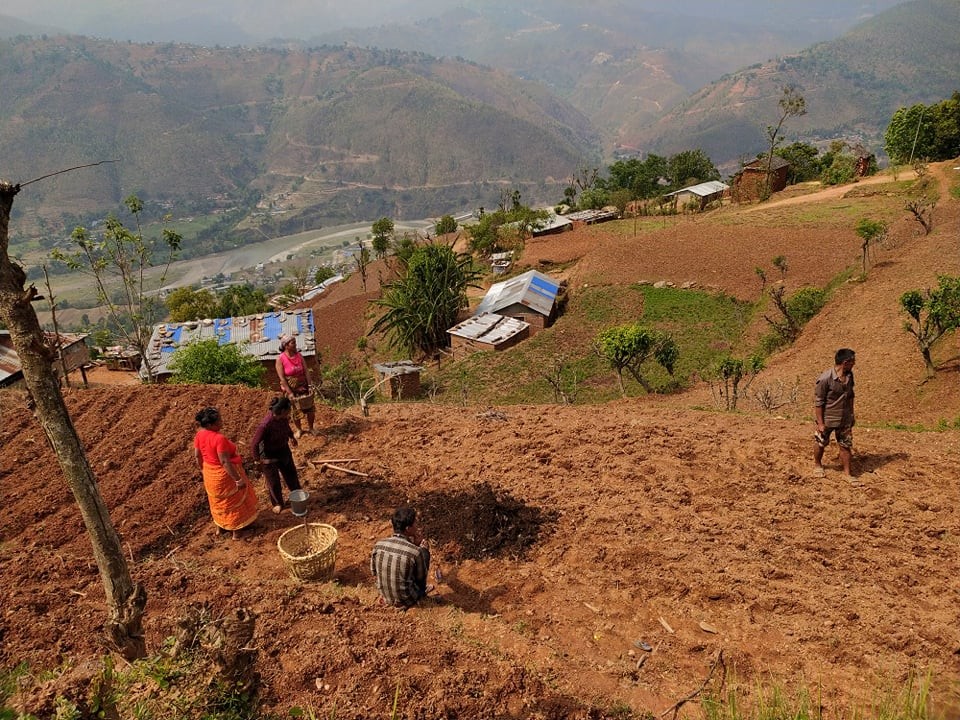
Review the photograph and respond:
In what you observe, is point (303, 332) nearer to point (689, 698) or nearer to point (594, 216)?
point (689, 698)

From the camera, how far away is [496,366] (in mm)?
23219

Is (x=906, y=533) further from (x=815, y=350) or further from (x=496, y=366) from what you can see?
(x=496, y=366)

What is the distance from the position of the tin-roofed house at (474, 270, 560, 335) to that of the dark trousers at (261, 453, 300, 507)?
21207mm

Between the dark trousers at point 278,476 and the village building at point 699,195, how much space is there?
155ft

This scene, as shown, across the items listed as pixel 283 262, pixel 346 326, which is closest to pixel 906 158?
pixel 346 326

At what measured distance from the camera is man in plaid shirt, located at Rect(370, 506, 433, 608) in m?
4.43

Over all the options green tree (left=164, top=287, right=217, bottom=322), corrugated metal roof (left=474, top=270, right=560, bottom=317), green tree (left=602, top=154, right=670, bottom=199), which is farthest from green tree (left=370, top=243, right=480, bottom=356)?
green tree (left=602, top=154, right=670, bottom=199)

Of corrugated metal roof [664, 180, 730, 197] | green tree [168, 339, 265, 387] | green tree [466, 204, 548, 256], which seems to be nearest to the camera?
green tree [168, 339, 265, 387]

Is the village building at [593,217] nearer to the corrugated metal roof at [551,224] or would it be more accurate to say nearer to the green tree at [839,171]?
the corrugated metal roof at [551,224]

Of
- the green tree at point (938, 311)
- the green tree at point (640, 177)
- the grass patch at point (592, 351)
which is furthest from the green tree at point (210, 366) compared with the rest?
the green tree at point (640, 177)

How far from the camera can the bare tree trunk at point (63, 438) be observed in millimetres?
2625

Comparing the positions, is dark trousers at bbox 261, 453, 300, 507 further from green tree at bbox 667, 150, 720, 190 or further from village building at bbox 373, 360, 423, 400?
green tree at bbox 667, 150, 720, 190

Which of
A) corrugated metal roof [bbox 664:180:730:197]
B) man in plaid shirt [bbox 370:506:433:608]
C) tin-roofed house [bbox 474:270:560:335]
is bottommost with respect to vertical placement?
tin-roofed house [bbox 474:270:560:335]

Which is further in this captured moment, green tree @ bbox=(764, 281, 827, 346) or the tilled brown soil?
green tree @ bbox=(764, 281, 827, 346)
